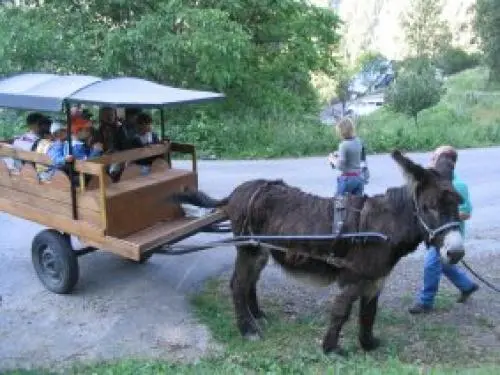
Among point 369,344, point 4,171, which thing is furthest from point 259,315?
point 4,171

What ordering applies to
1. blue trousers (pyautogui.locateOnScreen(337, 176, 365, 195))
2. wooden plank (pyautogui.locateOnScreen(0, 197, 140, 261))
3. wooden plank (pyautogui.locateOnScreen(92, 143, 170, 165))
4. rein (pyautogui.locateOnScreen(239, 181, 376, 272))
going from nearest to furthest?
rein (pyautogui.locateOnScreen(239, 181, 376, 272))
wooden plank (pyautogui.locateOnScreen(0, 197, 140, 261))
wooden plank (pyautogui.locateOnScreen(92, 143, 170, 165))
blue trousers (pyautogui.locateOnScreen(337, 176, 365, 195))

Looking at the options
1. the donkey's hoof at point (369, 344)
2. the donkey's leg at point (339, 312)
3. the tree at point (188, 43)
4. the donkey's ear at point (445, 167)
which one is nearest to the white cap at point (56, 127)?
the donkey's leg at point (339, 312)

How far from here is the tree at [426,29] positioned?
68562mm

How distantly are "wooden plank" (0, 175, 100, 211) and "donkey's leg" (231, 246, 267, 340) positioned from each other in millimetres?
1485

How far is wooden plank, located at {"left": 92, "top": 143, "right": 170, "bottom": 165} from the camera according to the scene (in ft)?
19.7

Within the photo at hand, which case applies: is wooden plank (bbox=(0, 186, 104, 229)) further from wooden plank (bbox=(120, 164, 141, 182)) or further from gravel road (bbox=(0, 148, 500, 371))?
gravel road (bbox=(0, 148, 500, 371))

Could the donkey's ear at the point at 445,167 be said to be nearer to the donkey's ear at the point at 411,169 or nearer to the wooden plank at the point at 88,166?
the donkey's ear at the point at 411,169

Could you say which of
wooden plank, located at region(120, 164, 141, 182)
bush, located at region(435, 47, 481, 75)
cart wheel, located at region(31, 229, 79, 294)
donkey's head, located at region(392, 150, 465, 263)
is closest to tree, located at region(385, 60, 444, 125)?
wooden plank, located at region(120, 164, 141, 182)

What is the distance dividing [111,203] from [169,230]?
64 centimetres

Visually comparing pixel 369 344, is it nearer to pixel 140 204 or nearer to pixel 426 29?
pixel 140 204

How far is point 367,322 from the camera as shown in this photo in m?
5.24

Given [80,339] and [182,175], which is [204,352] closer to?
[80,339]

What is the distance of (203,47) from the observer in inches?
558

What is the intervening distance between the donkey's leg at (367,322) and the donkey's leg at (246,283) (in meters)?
0.96
